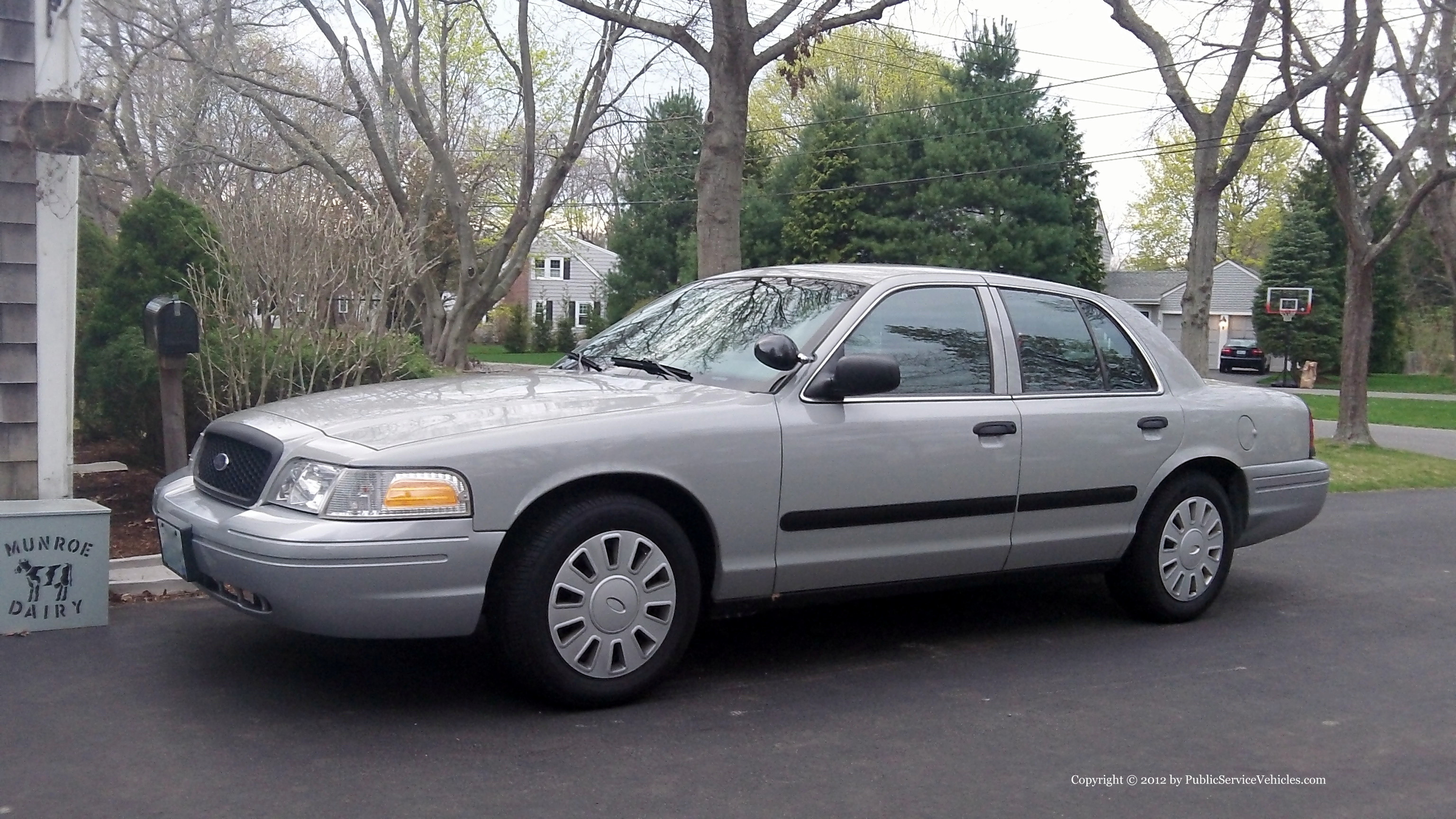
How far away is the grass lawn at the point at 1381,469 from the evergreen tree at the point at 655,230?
88.4 feet

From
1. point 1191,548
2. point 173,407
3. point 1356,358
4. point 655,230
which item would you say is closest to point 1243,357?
point 655,230

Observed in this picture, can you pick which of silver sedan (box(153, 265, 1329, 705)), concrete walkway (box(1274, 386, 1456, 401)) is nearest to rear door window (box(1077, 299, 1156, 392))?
silver sedan (box(153, 265, 1329, 705))

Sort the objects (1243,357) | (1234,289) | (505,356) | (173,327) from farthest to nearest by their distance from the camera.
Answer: (1234,289)
(505,356)
(1243,357)
(173,327)

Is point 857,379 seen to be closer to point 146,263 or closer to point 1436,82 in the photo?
point 146,263

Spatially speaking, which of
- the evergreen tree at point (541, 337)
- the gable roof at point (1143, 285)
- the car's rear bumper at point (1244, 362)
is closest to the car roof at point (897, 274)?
the car's rear bumper at point (1244, 362)

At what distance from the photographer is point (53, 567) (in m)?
5.51

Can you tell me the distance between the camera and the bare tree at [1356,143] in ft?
53.9

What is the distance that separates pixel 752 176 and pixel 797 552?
40621 millimetres

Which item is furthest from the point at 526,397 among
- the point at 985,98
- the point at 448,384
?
the point at 985,98

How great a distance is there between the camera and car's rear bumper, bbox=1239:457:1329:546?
6.57 m

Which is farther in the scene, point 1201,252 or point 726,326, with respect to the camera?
point 1201,252

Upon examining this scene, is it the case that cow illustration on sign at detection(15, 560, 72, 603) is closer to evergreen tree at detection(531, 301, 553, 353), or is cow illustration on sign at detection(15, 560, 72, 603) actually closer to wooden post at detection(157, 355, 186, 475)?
wooden post at detection(157, 355, 186, 475)

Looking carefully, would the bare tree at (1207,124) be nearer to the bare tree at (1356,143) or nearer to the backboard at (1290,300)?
the bare tree at (1356,143)

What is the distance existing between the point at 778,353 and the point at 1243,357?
4748 cm
